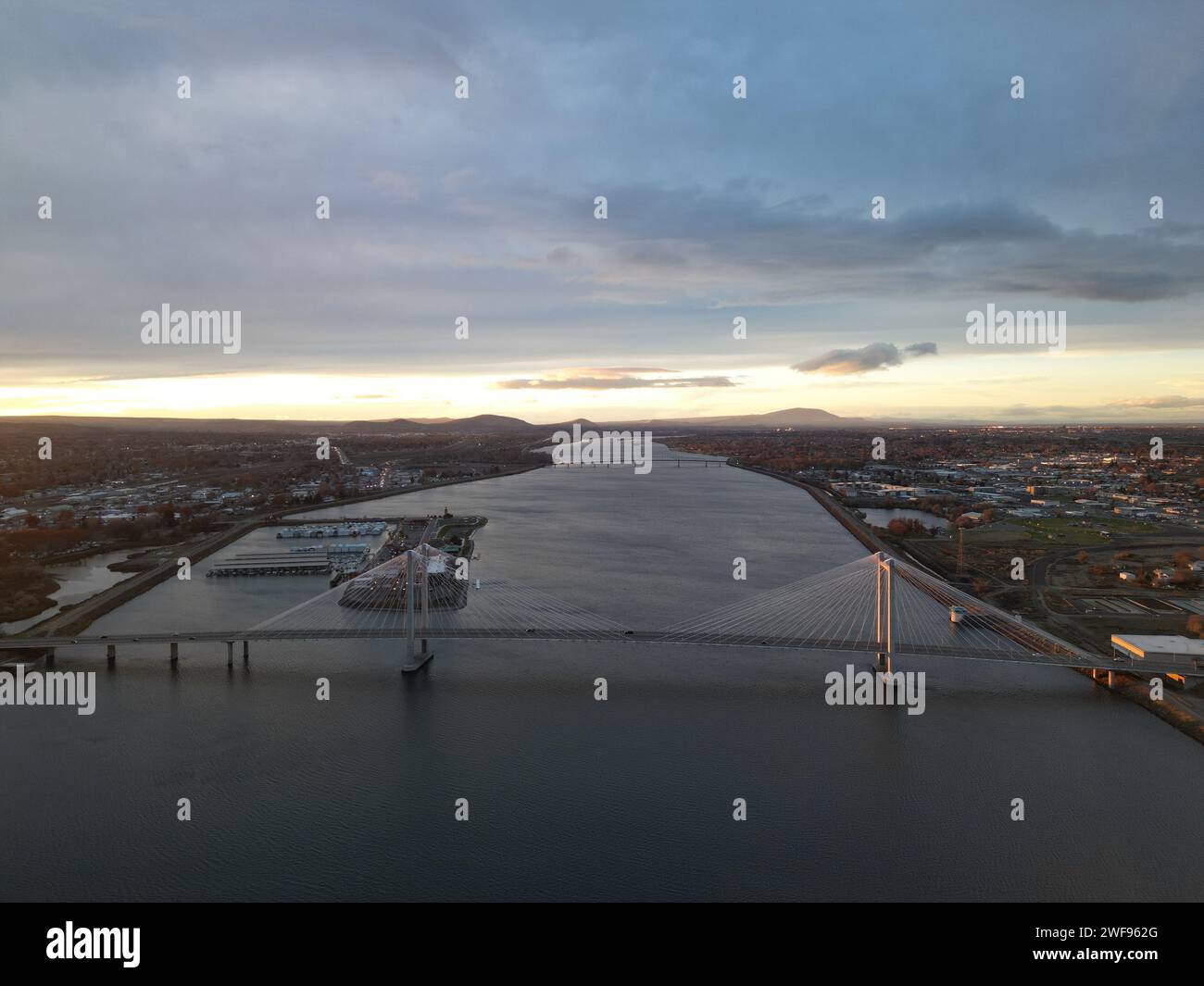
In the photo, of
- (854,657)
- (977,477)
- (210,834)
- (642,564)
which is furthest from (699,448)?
(210,834)

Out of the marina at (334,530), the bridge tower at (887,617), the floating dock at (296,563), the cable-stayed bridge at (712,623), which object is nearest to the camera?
the bridge tower at (887,617)

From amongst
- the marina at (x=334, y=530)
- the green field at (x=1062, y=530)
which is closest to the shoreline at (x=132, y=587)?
the marina at (x=334, y=530)

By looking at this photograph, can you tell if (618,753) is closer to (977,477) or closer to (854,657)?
(854,657)

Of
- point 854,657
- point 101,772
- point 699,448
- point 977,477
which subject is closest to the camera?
point 101,772

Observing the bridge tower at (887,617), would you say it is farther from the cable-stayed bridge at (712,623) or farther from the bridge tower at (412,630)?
the bridge tower at (412,630)

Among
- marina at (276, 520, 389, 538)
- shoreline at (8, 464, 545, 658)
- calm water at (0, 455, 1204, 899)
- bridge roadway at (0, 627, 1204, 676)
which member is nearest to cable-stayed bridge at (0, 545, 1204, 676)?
bridge roadway at (0, 627, 1204, 676)

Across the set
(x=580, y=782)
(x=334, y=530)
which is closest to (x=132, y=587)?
(x=334, y=530)
